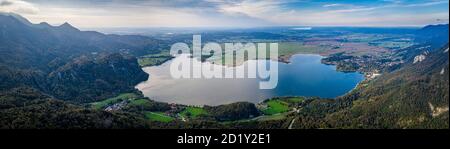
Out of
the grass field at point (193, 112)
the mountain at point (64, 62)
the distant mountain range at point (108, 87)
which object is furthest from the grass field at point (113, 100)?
the grass field at point (193, 112)

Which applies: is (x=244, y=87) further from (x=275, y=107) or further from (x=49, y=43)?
(x=49, y=43)

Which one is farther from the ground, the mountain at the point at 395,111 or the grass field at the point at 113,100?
the mountain at the point at 395,111

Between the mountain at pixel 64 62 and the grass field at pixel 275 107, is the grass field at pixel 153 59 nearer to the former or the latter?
the mountain at pixel 64 62

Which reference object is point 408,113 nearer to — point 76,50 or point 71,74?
point 71,74

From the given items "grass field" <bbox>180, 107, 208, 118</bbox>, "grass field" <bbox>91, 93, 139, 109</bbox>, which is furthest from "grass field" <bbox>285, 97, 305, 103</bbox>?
"grass field" <bbox>91, 93, 139, 109</bbox>

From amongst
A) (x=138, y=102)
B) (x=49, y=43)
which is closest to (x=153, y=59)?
(x=49, y=43)
